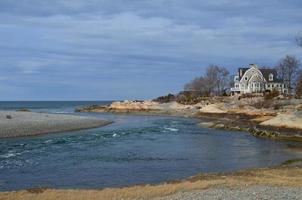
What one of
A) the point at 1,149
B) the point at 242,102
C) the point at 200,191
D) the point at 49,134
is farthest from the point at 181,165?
the point at 242,102

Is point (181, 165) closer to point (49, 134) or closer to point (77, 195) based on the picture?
point (77, 195)

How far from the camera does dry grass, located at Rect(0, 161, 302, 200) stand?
764 inches

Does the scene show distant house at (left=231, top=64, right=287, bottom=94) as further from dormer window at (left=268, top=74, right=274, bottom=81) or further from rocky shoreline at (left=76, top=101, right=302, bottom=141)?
rocky shoreline at (left=76, top=101, right=302, bottom=141)

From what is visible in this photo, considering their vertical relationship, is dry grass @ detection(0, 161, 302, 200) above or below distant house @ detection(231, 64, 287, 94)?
below

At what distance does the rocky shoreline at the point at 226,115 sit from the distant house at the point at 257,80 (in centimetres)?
1988

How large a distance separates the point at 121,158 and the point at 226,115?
197ft

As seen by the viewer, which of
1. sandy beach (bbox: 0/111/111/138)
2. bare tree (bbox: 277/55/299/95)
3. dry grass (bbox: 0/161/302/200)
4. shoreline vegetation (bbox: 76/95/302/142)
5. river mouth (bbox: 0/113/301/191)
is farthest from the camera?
bare tree (bbox: 277/55/299/95)

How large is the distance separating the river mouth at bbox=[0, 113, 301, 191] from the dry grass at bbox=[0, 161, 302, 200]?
11.4ft

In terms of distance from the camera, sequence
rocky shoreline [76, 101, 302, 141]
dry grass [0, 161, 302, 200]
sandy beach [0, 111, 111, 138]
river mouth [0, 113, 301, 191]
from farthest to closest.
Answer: rocky shoreline [76, 101, 302, 141] → sandy beach [0, 111, 111, 138] → river mouth [0, 113, 301, 191] → dry grass [0, 161, 302, 200]

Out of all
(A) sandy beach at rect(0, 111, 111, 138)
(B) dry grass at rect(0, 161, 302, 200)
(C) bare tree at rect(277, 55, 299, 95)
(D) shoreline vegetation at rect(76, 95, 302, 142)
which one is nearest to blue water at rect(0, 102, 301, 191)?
(A) sandy beach at rect(0, 111, 111, 138)

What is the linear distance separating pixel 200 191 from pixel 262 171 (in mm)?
8923

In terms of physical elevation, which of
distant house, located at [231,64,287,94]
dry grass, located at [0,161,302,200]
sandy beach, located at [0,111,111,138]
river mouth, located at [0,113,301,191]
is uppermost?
distant house, located at [231,64,287,94]

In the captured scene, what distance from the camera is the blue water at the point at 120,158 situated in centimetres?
2698

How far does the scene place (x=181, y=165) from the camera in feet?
106
